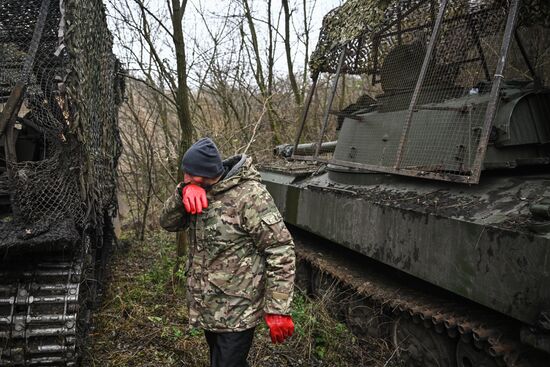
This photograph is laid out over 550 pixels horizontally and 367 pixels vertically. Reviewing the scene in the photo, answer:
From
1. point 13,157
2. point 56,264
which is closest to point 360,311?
point 56,264

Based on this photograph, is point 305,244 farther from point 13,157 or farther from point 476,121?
point 13,157

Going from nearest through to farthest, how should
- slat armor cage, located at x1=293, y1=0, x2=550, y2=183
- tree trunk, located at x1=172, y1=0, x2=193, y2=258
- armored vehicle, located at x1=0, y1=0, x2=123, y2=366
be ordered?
armored vehicle, located at x1=0, y1=0, x2=123, y2=366 < slat armor cage, located at x1=293, y1=0, x2=550, y2=183 < tree trunk, located at x1=172, y1=0, x2=193, y2=258

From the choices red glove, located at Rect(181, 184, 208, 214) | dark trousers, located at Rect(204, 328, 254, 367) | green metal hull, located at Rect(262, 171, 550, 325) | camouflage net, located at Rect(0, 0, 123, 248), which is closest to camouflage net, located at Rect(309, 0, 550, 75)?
green metal hull, located at Rect(262, 171, 550, 325)

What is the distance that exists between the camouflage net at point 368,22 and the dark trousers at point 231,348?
3.81 meters

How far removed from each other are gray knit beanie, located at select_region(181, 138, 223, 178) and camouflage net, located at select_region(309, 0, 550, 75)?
11.0ft

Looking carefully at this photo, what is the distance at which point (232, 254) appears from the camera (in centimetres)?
268

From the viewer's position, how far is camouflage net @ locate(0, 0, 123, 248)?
3107mm

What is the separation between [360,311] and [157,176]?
6475 millimetres

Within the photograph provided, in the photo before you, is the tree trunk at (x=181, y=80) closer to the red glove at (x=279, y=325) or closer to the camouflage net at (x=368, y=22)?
the camouflage net at (x=368, y=22)

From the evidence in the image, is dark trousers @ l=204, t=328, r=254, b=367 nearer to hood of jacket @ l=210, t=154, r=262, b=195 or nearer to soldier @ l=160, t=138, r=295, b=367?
soldier @ l=160, t=138, r=295, b=367

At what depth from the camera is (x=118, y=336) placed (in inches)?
165

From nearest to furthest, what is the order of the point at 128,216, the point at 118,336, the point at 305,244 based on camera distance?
the point at 118,336 < the point at 305,244 < the point at 128,216

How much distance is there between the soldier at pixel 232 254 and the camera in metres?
2.62

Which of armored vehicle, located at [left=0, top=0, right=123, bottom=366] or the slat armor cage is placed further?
the slat armor cage
